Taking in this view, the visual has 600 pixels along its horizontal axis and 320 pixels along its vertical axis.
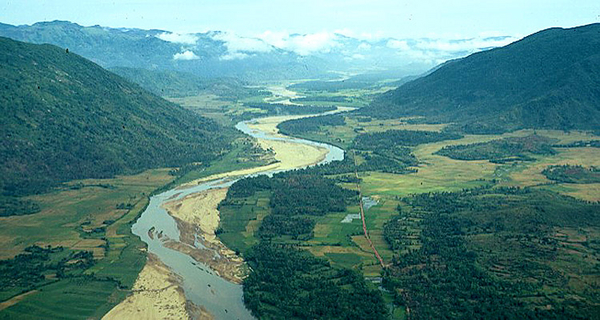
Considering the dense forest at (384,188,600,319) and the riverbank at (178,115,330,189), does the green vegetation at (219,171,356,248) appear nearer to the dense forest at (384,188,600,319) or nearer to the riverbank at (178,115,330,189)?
the riverbank at (178,115,330,189)

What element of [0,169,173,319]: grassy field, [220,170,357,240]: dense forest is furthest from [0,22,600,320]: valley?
[220,170,357,240]: dense forest

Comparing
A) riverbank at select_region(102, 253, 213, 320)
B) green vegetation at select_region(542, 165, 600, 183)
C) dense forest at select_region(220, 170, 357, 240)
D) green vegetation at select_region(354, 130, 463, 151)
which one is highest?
green vegetation at select_region(354, 130, 463, 151)

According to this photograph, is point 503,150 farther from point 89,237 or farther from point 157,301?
point 157,301

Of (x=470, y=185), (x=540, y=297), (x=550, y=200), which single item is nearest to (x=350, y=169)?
(x=470, y=185)

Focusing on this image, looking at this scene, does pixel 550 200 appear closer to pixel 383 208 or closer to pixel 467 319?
pixel 383 208

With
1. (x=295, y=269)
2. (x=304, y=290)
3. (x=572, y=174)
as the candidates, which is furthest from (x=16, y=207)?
(x=572, y=174)

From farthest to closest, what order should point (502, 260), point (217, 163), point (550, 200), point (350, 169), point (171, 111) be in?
point (171, 111) < point (217, 163) < point (350, 169) < point (550, 200) < point (502, 260)
